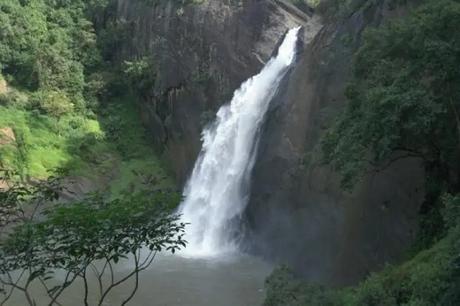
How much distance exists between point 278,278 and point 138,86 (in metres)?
25.8

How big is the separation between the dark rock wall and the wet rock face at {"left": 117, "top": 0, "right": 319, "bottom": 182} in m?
0.06

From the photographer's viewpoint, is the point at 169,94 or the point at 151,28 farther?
the point at 151,28

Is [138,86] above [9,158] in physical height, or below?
above

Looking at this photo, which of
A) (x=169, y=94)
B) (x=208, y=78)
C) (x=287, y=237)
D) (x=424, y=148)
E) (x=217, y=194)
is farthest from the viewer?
(x=169, y=94)

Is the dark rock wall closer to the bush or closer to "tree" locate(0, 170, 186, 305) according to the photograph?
the bush

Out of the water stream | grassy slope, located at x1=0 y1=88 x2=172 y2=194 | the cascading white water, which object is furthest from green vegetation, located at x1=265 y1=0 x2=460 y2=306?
grassy slope, located at x1=0 y1=88 x2=172 y2=194

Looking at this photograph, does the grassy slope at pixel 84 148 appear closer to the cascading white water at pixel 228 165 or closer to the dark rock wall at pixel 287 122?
the dark rock wall at pixel 287 122

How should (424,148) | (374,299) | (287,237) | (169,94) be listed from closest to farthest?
(374,299) < (424,148) < (287,237) < (169,94)

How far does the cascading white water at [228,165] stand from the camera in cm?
2617

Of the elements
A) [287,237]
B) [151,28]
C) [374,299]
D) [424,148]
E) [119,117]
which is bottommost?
[374,299]

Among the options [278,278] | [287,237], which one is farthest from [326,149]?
[287,237]

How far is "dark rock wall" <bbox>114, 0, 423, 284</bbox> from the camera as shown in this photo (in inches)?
657

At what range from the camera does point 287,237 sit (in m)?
21.6

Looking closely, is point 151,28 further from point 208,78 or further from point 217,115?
point 217,115
